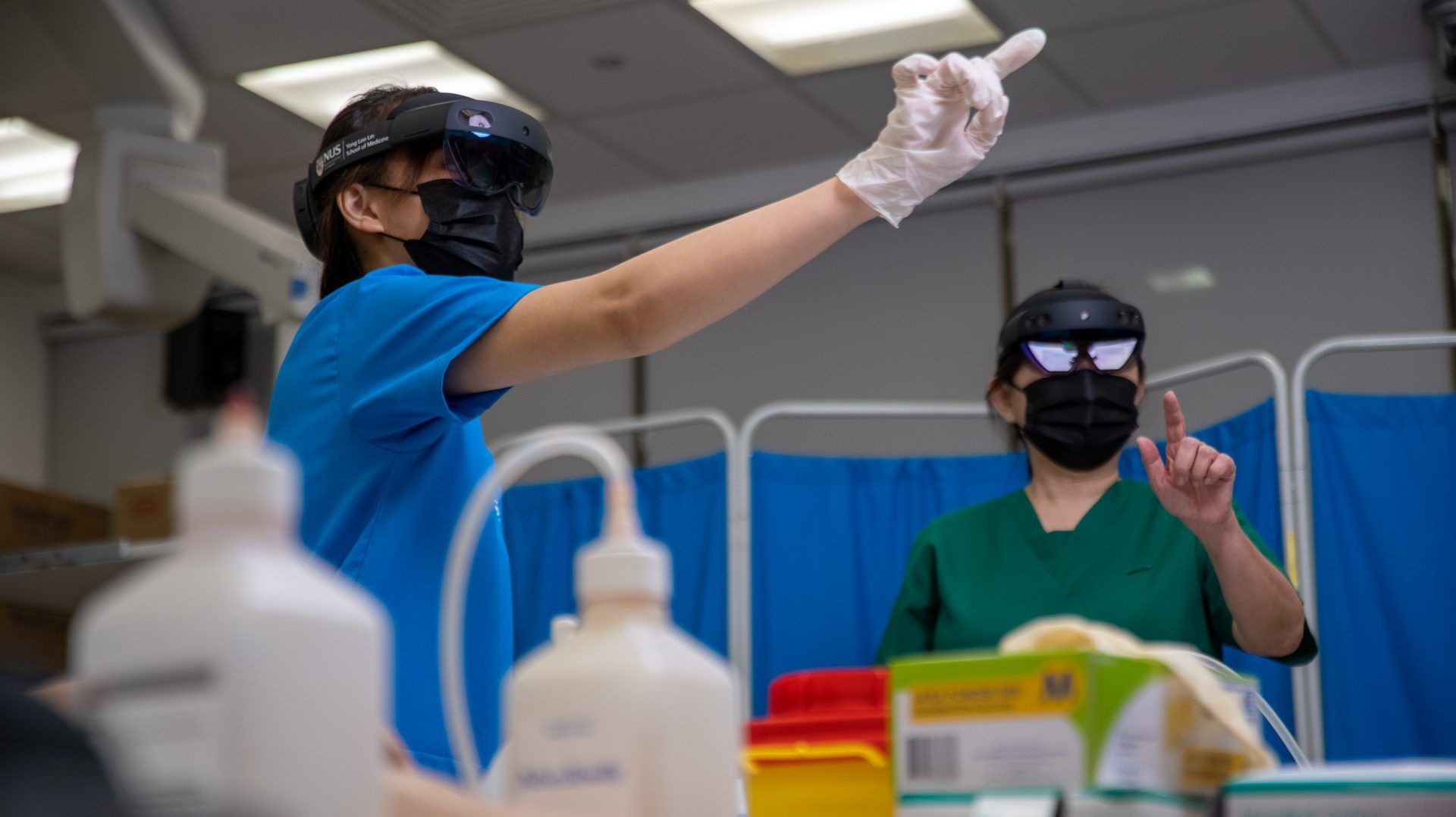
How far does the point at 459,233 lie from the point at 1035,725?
117cm

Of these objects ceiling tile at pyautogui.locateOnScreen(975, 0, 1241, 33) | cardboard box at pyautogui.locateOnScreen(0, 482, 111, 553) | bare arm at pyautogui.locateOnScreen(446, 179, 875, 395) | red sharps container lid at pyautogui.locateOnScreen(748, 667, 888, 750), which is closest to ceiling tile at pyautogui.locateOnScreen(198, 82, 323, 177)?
cardboard box at pyautogui.locateOnScreen(0, 482, 111, 553)

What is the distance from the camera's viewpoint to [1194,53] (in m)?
4.32

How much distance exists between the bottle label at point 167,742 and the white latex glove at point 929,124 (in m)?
0.93

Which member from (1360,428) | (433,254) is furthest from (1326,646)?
(433,254)

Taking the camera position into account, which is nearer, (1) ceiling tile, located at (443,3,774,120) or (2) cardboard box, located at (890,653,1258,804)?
(2) cardboard box, located at (890,653,1258,804)

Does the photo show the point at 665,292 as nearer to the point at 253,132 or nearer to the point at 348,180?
the point at 348,180

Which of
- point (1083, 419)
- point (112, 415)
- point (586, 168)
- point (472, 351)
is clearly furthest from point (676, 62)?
point (472, 351)

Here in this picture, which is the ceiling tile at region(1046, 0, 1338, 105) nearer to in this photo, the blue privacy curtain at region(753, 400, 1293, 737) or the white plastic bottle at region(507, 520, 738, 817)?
the blue privacy curtain at region(753, 400, 1293, 737)

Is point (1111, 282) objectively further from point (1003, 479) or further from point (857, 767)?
point (857, 767)

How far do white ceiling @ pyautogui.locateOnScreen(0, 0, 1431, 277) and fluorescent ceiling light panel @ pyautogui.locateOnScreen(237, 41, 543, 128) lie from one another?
2.3 inches

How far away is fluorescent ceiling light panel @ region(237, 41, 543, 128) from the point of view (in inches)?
172

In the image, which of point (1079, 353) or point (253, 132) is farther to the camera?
point (253, 132)

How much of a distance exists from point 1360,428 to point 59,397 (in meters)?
4.86

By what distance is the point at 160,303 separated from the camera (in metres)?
3.62
